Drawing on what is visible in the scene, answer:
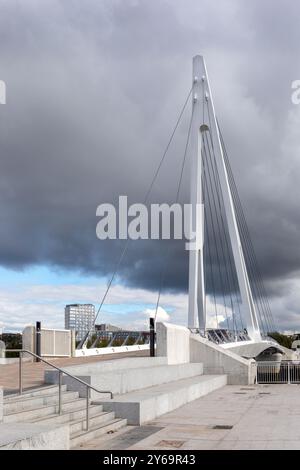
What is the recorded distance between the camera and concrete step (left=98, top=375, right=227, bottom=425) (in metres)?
10.2

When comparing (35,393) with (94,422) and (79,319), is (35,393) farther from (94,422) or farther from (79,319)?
(79,319)

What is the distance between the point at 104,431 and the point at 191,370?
31.3 feet

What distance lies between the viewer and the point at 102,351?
21953 millimetres

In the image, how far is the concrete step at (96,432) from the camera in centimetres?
813

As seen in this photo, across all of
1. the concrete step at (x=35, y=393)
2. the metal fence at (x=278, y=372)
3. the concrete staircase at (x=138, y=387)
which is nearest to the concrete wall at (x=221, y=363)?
the metal fence at (x=278, y=372)

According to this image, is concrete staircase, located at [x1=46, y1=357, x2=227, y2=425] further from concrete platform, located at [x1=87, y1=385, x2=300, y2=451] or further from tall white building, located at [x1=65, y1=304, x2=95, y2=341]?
tall white building, located at [x1=65, y1=304, x2=95, y2=341]

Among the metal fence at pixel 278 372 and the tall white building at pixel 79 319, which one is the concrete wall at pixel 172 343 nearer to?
the metal fence at pixel 278 372

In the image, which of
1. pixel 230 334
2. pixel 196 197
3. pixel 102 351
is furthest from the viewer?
pixel 230 334

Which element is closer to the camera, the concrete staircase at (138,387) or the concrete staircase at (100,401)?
the concrete staircase at (100,401)

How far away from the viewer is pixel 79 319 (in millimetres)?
32375

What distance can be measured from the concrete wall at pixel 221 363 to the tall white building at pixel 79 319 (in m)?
4.09

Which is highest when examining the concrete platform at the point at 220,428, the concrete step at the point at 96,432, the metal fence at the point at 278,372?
the concrete step at the point at 96,432
